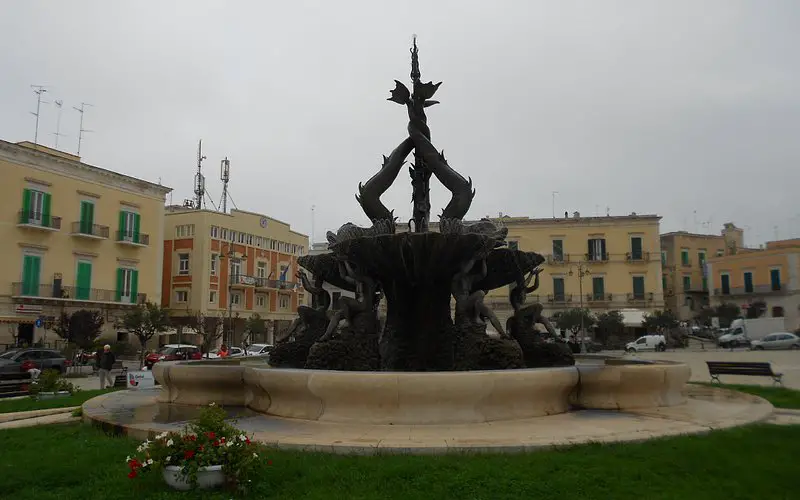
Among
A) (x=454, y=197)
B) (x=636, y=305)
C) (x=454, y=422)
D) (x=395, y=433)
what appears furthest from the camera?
(x=636, y=305)

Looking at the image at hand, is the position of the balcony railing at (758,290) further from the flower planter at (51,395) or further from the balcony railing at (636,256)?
the flower planter at (51,395)

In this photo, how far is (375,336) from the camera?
11008 millimetres

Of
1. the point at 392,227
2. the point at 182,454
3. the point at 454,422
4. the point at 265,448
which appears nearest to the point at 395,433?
the point at 454,422

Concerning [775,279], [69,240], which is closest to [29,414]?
[69,240]

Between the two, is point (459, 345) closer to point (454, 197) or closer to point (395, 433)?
point (454, 197)

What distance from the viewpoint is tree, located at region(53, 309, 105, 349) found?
33.3 meters

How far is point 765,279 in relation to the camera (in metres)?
56.2

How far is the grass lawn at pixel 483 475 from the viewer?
486 cm

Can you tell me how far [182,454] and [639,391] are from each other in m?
6.23

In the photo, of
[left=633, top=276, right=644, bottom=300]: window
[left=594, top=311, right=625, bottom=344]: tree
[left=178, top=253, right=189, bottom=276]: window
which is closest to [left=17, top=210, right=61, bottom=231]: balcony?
[left=178, top=253, right=189, bottom=276]: window

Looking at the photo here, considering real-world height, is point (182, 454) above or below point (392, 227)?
below

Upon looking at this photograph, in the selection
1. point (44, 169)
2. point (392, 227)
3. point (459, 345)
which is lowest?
point (459, 345)

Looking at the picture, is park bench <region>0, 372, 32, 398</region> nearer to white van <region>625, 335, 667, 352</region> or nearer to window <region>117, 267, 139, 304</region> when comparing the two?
window <region>117, 267, 139, 304</region>

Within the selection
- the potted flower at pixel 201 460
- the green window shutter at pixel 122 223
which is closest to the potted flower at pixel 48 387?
the potted flower at pixel 201 460
